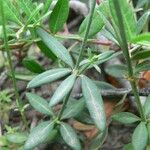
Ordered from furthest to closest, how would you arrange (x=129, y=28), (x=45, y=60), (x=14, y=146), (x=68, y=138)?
(x=45, y=60) < (x=14, y=146) < (x=68, y=138) < (x=129, y=28)

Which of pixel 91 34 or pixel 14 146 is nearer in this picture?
pixel 91 34

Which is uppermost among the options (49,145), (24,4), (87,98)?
(24,4)

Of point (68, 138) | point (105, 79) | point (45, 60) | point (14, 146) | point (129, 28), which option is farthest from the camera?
point (45, 60)

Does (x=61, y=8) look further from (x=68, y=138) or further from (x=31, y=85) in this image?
(x=68, y=138)

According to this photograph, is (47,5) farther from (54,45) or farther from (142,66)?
(142,66)

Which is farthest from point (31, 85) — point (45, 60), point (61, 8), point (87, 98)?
point (45, 60)

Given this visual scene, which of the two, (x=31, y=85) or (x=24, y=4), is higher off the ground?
(x=24, y=4)

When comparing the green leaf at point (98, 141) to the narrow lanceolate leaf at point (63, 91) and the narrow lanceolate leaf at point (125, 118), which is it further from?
the narrow lanceolate leaf at point (63, 91)
